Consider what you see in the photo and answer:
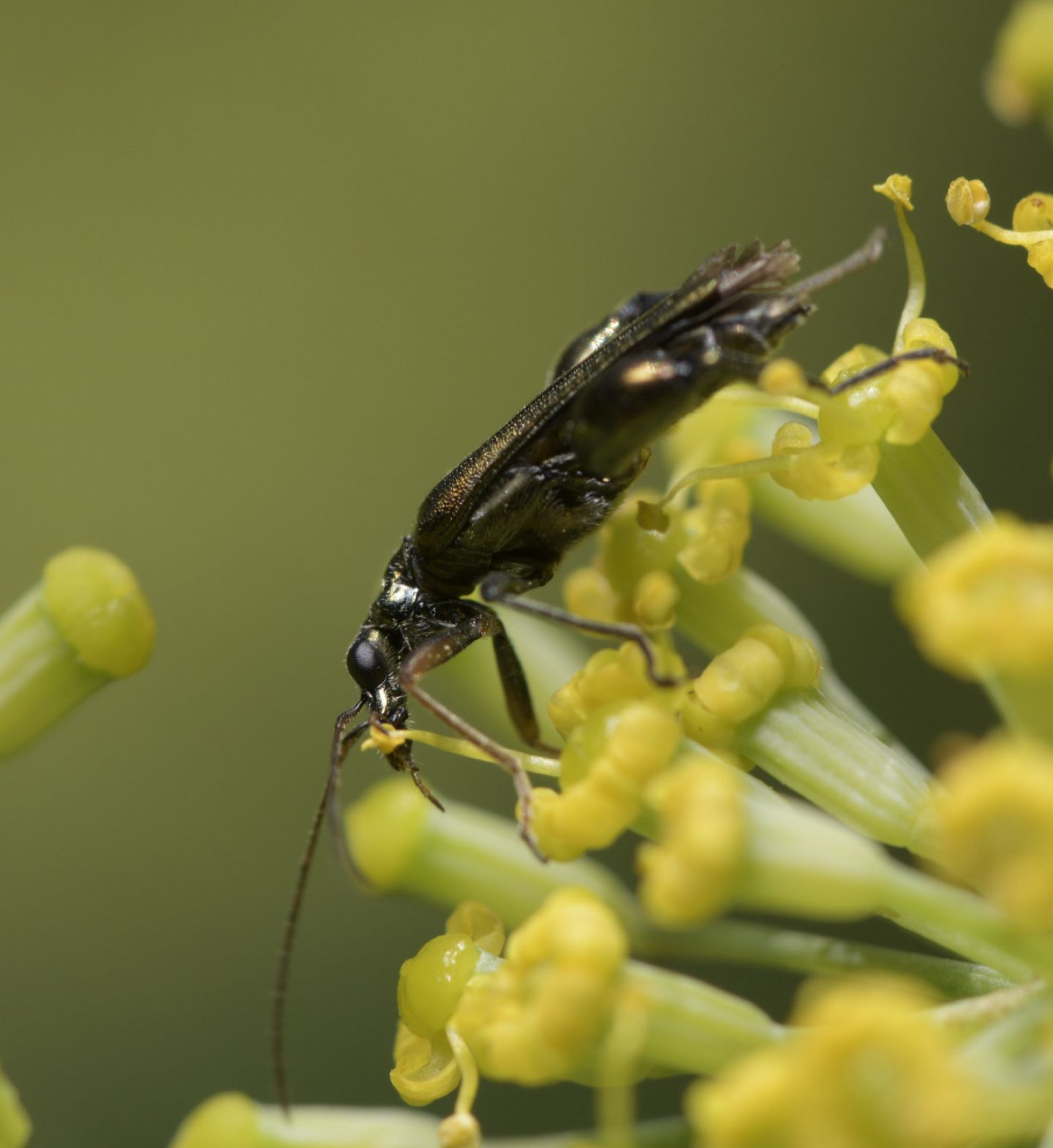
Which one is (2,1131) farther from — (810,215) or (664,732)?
(810,215)

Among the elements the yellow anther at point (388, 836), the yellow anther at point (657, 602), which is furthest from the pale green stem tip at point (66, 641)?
the yellow anther at point (657, 602)

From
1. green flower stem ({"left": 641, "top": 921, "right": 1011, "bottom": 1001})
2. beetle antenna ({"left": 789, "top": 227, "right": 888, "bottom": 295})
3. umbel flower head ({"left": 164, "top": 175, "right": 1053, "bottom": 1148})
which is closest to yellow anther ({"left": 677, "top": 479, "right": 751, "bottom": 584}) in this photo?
umbel flower head ({"left": 164, "top": 175, "right": 1053, "bottom": 1148})

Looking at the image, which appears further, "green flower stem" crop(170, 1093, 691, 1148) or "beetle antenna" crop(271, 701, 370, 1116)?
"beetle antenna" crop(271, 701, 370, 1116)

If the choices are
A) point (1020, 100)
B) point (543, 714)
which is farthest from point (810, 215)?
point (1020, 100)

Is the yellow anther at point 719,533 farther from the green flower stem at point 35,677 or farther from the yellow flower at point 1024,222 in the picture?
the green flower stem at point 35,677

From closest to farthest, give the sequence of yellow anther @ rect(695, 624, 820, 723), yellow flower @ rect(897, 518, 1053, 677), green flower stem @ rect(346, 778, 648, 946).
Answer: yellow flower @ rect(897, 518, 1053, 677), yellow anther @ rect(695, 624, 820, 723), green flower stem @ rect(346, 778, 648, 946)

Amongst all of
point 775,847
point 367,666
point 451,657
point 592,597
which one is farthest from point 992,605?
point 367,666

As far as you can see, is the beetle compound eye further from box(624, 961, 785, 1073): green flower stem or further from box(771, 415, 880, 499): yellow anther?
box(624, 961, 785, 1073): green flower stem
